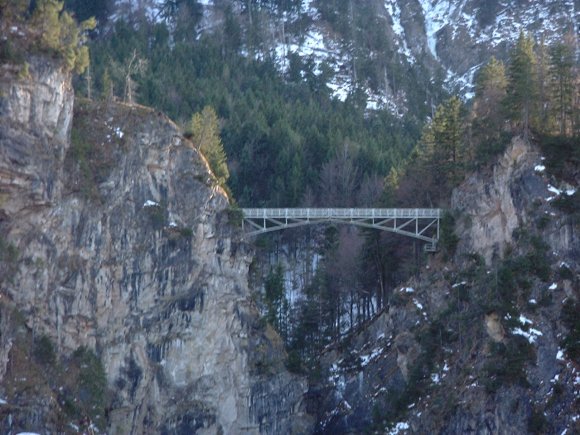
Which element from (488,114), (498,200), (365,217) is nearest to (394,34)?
(488,114)

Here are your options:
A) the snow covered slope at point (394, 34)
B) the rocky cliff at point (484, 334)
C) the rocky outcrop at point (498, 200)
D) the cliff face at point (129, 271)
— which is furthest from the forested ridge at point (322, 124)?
the cliff face at point (129, 271)

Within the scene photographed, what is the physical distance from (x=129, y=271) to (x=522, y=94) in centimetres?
2335

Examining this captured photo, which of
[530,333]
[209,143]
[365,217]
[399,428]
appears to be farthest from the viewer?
[209,143]

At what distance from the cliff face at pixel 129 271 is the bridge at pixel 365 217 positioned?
7.69 ft

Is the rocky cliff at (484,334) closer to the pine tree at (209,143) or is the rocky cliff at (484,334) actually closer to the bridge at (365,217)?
the bridge at (365,217)

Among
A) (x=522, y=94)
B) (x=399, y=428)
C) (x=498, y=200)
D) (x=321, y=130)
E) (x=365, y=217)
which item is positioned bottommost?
(x=399, y=428)

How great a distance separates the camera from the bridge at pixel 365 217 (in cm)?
6475

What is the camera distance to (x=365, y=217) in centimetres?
6569

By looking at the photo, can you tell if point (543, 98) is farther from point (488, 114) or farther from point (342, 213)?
point (342, 213)

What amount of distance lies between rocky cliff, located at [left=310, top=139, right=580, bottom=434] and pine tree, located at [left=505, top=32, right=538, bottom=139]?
171 cm

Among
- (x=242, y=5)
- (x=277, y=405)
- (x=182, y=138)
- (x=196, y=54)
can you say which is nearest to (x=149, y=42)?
(x=196, y=54)

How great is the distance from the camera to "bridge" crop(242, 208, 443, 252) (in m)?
64.8

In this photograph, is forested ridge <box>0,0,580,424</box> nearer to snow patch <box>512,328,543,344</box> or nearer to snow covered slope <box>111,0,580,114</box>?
snow covered slope <box>111,0,580,114</box>

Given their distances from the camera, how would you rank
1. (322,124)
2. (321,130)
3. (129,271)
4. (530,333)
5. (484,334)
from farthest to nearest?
(322,124), (321,130), (129,271), (484,334), (530,333)
